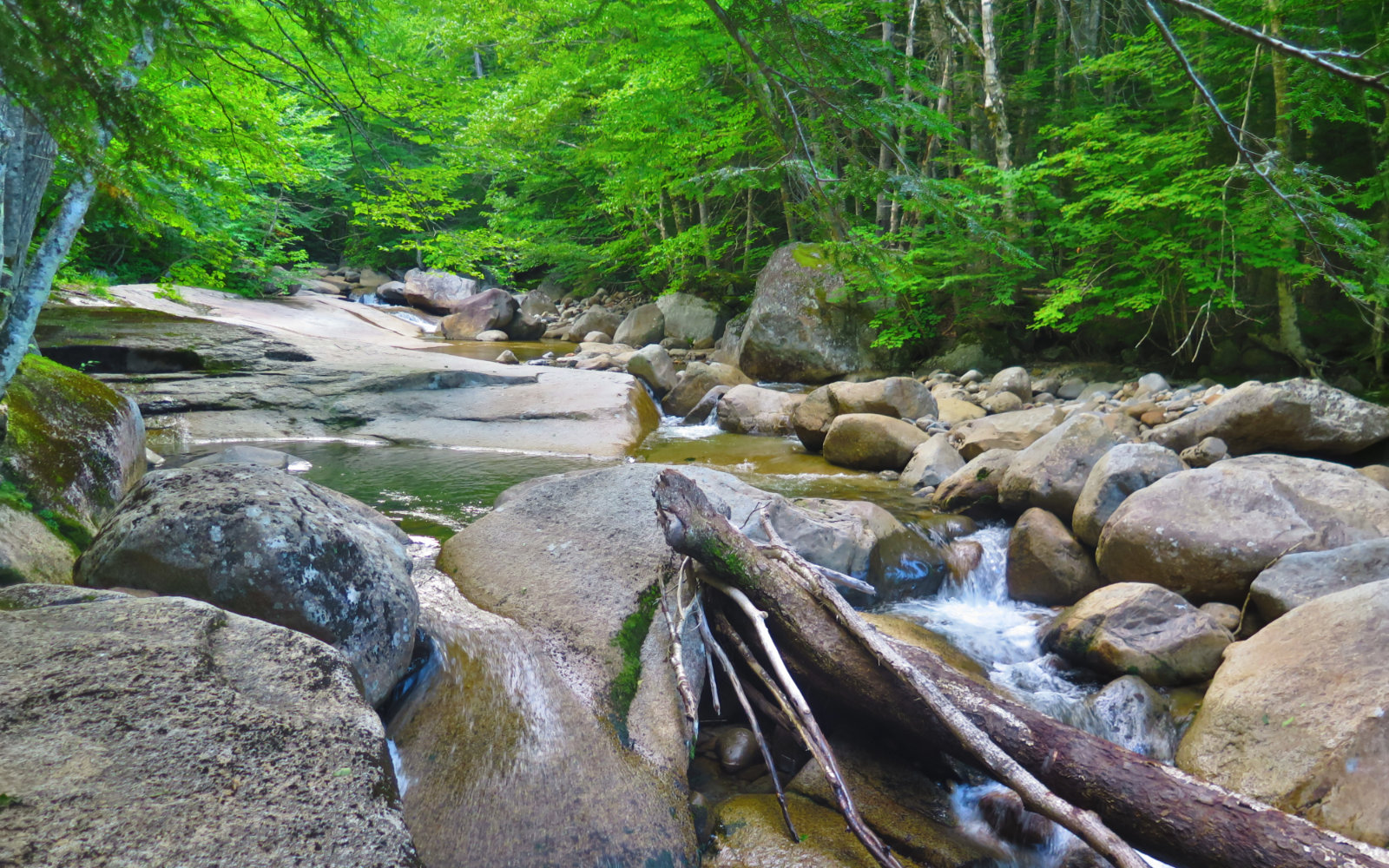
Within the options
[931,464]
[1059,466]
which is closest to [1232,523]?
[1059,466]

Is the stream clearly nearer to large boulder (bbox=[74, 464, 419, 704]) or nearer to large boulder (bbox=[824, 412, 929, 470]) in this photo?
large boulder (bbox=[824, 412, 929, 470])

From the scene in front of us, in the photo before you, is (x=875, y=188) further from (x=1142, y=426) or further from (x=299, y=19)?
(x=1142, y=426)

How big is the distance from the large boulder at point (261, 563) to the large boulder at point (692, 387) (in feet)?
25.5

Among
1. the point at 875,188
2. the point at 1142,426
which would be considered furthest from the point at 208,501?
the point at 1142,426

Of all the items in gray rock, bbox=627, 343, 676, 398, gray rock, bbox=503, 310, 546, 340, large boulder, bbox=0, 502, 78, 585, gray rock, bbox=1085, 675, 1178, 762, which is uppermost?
gray rock, bbox=503, 310, 546, 340

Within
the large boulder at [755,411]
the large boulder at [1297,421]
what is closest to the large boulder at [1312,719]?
the large boulder at [1297,421]

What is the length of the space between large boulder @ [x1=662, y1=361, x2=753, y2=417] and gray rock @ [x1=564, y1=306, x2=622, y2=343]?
7082mm

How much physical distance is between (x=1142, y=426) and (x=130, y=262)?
18219mm

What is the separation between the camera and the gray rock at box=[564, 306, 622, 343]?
17.5 m

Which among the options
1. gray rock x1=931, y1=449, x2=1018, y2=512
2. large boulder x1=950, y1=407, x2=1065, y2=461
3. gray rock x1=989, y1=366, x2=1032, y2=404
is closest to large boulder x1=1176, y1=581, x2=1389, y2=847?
gray rock x1=931, y1=449, x2=1018, y2=512

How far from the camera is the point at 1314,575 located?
11.6ft

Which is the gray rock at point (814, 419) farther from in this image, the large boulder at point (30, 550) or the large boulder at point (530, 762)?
the large boulder at point (30, 550)

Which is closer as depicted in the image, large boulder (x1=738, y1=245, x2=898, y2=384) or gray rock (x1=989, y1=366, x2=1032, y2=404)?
gray rock (x1=989, y1=366, x2=1032, y2=404)

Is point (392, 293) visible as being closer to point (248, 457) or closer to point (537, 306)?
point (537, 306)
